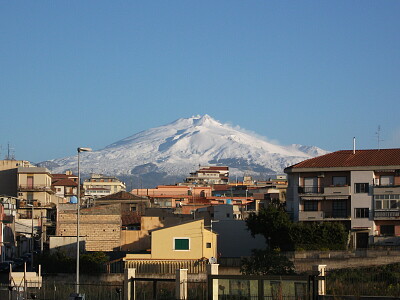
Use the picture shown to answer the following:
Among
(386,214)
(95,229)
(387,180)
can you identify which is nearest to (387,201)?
(386,214)

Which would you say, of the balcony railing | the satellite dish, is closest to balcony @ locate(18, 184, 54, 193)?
the balcony railing

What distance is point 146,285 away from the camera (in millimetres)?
44750

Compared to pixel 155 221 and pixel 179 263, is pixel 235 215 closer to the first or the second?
pixel 155 221

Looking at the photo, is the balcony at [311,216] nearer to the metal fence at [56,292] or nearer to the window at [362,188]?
the window at [362,188]

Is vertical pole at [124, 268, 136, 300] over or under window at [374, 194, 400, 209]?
under

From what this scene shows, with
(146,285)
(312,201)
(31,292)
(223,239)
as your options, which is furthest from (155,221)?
(31,292)

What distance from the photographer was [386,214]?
65438 mm

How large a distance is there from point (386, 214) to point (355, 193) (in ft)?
7.93

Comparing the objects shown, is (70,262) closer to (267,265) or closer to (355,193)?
(267,265)

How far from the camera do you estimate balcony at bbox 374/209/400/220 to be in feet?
214

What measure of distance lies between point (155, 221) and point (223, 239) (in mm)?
5094

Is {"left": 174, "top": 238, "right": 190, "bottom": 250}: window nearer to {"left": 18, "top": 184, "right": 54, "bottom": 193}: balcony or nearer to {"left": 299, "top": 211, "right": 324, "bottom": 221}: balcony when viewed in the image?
{"left": 299, "top": 211, "right": 324, "bottom": 221}: balcony

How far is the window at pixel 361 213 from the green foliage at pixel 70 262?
1673 centimetres

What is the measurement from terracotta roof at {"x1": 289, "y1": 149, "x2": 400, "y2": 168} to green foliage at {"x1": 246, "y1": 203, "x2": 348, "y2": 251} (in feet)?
13.6
